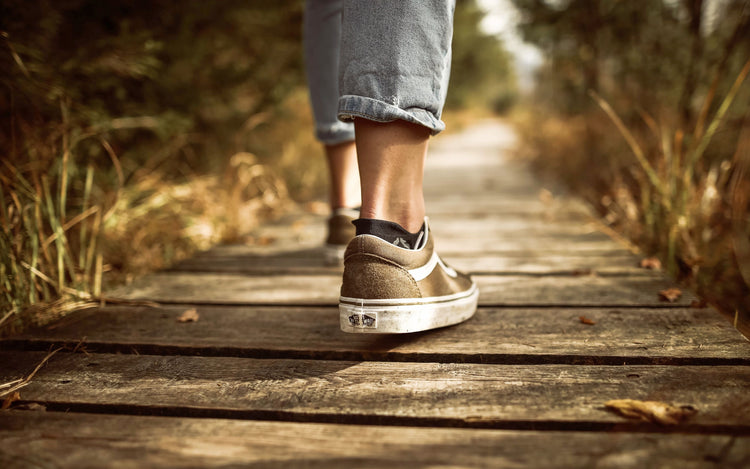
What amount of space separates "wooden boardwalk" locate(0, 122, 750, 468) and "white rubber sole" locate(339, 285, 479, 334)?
0.17ft

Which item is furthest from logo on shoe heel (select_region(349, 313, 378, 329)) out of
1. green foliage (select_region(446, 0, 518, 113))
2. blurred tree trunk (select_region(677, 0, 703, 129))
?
green foliage (select_region(446, 0, 518, 113))

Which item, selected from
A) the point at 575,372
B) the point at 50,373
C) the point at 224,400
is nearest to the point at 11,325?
the point at 50,373

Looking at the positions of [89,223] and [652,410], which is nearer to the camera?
[652,410]

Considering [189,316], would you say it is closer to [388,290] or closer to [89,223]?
[388,290]

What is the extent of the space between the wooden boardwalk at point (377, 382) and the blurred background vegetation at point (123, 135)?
9.2 inches

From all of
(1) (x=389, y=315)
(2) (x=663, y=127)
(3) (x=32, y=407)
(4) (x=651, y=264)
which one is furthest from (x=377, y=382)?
(2) (x=663, y=127)

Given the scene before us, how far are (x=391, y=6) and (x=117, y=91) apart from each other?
168 cm

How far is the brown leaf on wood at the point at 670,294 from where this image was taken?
1.41 metres

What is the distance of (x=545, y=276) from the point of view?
5.60 ft

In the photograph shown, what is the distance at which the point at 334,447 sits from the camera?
78cm

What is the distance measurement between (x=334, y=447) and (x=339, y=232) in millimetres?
1079

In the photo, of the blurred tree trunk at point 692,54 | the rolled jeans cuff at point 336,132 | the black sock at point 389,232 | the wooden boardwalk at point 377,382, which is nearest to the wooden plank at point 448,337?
the wooden boardwalk at point 377,382

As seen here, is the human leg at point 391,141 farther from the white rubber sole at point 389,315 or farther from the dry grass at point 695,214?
the dry grass at point 695,214

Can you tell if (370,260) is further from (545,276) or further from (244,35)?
(244,35)
